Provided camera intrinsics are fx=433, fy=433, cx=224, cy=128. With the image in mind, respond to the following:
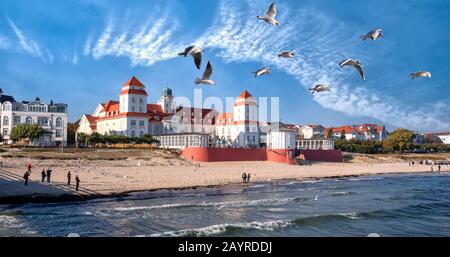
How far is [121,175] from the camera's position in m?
40.2

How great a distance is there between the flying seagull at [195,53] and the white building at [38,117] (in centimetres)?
6453

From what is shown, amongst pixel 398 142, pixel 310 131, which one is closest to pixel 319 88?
→ pixel 398 142

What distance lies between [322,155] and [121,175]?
47.6 m

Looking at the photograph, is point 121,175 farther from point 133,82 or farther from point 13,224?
point 133,82

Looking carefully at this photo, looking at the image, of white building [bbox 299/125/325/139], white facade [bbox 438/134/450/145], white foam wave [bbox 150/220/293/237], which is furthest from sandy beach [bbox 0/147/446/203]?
white facade [bbox 438/134/450/145]

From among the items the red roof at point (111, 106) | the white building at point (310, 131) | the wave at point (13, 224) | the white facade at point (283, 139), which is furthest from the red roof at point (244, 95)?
the wave at point (13, 224)

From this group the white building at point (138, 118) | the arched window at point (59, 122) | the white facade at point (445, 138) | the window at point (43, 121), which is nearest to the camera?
the window at point (43, 121)

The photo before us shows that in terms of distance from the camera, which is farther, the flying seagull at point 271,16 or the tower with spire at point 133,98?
the tower with spire at point 133,98

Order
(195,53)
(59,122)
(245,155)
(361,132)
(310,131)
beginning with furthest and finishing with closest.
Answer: (361,132)
(310,131)
(59,122)
(245,155)
(195,53)

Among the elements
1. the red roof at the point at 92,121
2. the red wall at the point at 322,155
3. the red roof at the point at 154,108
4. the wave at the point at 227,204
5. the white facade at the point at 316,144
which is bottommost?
A: the wave at the point at 227,204

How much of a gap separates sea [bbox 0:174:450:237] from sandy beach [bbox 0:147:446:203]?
7.51ft

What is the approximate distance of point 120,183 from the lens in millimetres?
34562

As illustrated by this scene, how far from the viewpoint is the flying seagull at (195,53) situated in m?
9.61

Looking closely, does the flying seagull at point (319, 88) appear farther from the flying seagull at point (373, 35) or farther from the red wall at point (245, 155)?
the red wall at point (245, 155)
